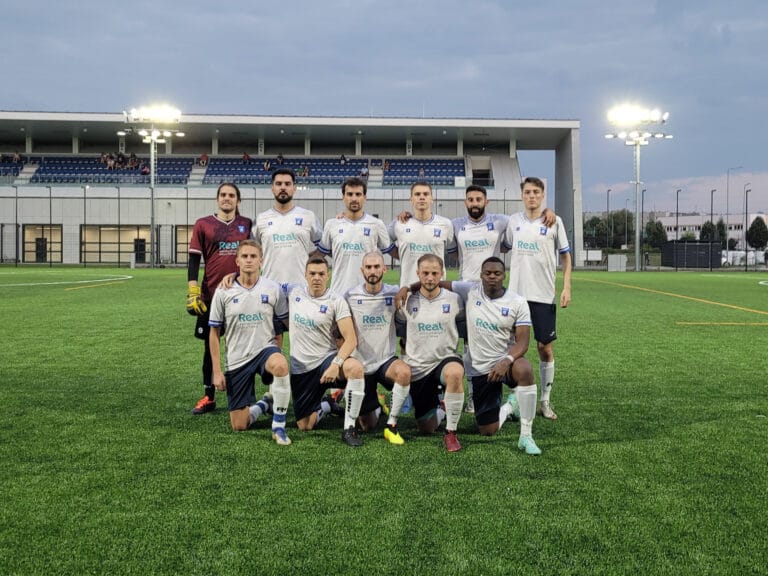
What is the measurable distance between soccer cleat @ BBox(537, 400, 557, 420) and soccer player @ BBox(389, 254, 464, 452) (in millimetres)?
1021

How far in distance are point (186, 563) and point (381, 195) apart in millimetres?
43119

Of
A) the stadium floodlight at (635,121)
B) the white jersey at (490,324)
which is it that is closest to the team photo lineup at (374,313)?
the white jersey at (490,324)

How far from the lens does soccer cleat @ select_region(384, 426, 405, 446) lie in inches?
186

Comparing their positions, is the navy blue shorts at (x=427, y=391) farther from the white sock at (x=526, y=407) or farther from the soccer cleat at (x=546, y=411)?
the soccer cleat at (x=546, y=411)

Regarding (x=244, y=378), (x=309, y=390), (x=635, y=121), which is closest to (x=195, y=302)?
(x=244, y=378)

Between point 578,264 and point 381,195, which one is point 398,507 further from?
point 578,264

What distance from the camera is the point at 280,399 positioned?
4855 millimetres

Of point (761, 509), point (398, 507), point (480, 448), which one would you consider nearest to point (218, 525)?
point (398, 507)

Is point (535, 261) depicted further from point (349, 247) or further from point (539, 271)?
point (349, 247)

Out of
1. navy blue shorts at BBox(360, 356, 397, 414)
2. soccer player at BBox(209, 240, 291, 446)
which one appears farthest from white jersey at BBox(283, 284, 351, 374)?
navy blue shorts at BBox(360, 356, 397, 414)

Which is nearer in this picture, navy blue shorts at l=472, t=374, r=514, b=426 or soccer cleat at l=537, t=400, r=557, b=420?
navy blue shorts at l=472, t=374, r=514, b=426

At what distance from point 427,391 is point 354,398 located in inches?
22.9

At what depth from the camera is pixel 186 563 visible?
9.29 ft

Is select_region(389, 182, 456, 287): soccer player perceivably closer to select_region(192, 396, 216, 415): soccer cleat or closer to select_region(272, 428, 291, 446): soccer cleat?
select_region(272, 428, 291, 446): soccer cleat
